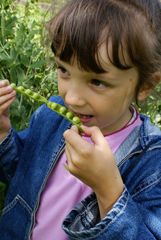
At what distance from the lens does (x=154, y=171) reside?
1.25m

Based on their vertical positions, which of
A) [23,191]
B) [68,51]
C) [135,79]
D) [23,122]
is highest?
[68,51]

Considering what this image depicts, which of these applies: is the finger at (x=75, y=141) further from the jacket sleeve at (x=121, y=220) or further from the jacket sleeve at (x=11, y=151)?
the jacket sleeve at (x=11, y=151)

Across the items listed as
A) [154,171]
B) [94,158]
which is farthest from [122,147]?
[94,158]

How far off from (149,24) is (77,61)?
454 millimetres

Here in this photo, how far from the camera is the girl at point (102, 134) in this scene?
3.47 ft

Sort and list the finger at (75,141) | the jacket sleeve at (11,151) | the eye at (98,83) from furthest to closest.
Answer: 1. the jacket sleeve at (11,151)
2. the eye at (98,83)
3. the finger at (75,141)

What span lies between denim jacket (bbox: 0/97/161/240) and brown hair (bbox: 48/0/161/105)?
478 millimetres

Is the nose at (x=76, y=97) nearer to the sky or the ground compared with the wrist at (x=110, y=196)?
nearer to the sky

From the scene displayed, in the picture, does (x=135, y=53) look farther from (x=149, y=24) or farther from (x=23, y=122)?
(x=23, y=122)

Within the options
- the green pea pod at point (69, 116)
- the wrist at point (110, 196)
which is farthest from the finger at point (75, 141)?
the wrist at point (110, 196)

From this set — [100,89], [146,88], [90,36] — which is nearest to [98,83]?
[100,89]

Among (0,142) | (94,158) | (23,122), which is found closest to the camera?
(94,158)

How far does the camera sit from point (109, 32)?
1.04 metres

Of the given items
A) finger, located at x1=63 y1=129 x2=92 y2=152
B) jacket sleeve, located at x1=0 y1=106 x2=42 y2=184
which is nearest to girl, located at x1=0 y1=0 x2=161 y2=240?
finger, located at x1=63 y1=129 x2=92 y2=152
